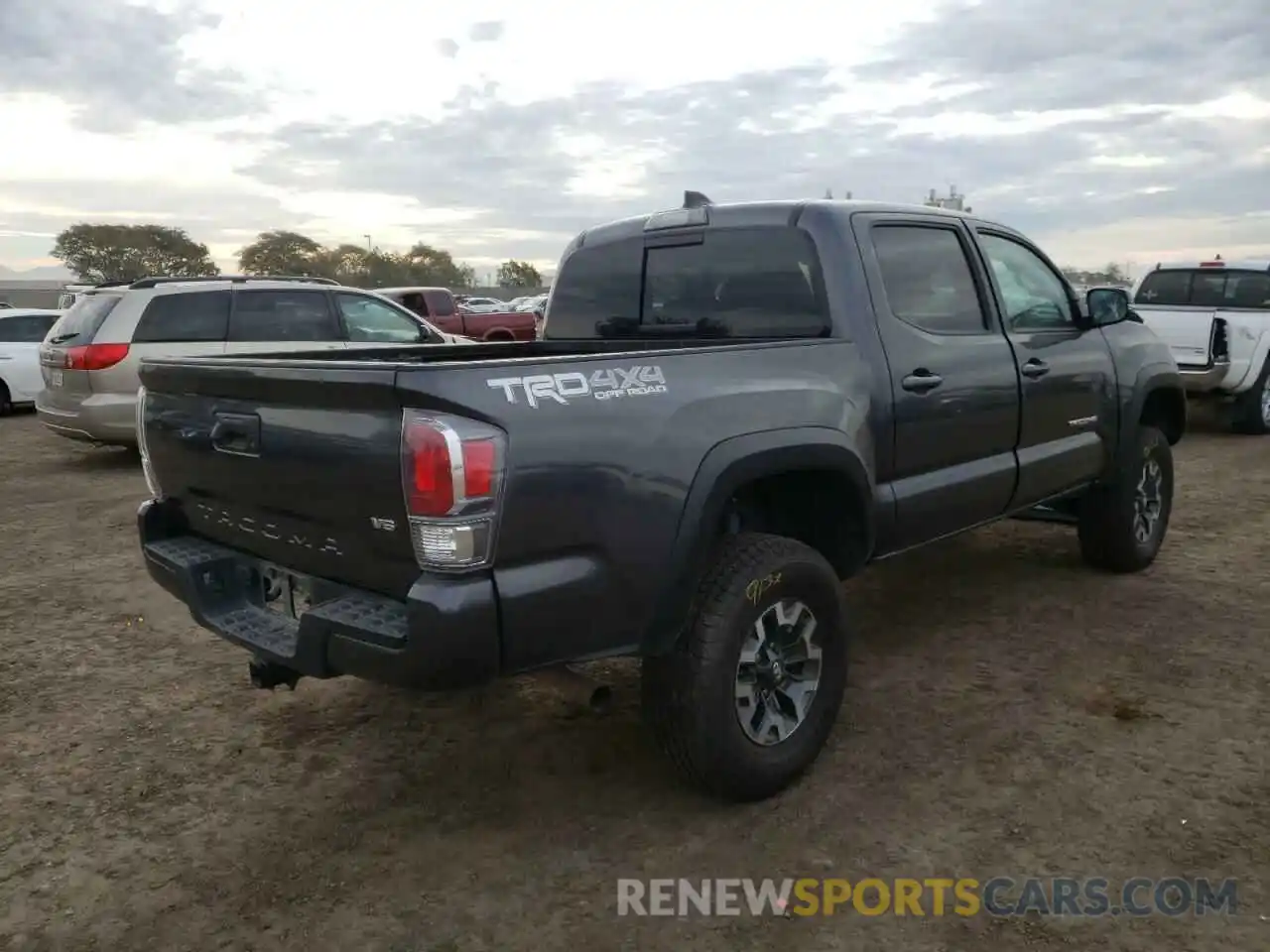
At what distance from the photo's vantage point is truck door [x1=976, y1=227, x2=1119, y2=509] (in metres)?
4.54

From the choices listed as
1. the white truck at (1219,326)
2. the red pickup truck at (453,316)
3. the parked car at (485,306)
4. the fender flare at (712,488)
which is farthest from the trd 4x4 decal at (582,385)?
the parked car at (485,306)

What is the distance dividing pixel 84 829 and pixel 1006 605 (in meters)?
4.22

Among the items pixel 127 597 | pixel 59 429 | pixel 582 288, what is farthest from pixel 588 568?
pixel 59 429

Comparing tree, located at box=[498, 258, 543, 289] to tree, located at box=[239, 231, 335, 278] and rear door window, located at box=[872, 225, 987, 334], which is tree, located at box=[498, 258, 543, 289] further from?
rear door window, located at box=[872, 225, 987, 334]

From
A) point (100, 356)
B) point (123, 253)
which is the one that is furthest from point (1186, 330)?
point (123, 253)

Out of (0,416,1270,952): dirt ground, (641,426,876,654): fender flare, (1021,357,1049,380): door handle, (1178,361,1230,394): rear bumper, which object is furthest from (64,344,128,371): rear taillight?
(1178,361,1230,394): rear bumper

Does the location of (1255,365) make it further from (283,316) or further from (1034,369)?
(283,316)

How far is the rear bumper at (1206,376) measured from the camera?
1042 centimetres

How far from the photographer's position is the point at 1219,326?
10352mm

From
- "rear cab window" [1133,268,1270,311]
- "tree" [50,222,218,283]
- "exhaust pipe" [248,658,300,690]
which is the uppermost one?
"tree" [50,222,218,283]

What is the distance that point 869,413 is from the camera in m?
3.62

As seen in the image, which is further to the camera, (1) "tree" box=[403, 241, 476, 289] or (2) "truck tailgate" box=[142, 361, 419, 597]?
(1) "tree" box=[403, 241, 476, 289]

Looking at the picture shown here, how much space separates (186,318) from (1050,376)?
7641mm

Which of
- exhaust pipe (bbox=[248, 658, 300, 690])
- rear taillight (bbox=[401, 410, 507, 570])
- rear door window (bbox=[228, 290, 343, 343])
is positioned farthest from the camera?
rear door window (bbox=[228, 290, 343, 343])
